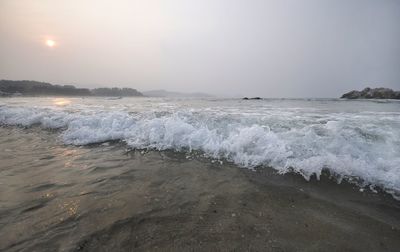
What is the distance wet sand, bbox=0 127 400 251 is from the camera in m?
2.75

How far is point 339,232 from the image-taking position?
3.01 metres

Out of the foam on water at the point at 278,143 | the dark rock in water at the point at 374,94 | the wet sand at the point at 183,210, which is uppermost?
the dark rock in water at the point at 374,94

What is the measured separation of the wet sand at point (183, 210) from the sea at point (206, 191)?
0.02 metres

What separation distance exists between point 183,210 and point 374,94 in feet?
224

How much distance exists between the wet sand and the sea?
16 millimetres

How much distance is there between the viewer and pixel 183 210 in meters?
3.44

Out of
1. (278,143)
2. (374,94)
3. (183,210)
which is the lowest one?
(183,210)

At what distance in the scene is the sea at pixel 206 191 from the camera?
2.82 metres

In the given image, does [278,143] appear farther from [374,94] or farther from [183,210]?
[374,94]

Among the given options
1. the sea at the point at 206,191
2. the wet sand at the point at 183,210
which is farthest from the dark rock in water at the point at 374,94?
the wet sand at the point at 183,210

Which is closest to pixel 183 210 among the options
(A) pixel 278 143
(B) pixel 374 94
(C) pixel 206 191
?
(C) pixel 206 191

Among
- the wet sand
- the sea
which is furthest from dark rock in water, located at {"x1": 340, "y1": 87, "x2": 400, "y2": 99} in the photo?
the wet sand

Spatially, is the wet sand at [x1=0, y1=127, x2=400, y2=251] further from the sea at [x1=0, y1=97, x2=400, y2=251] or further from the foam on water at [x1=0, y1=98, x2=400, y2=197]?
the foam on water at [x1=0, y1=98, x2=400, y2=197]

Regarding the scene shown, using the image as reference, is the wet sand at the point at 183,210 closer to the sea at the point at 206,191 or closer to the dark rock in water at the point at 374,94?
the sea at the point at 206,191
